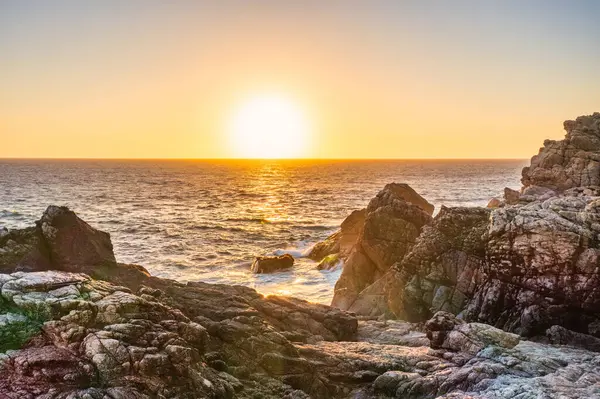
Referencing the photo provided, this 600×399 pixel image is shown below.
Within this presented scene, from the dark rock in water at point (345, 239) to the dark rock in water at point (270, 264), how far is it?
4.34 meters

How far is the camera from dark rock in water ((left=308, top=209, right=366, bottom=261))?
40.5 meters

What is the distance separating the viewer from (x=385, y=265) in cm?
2695

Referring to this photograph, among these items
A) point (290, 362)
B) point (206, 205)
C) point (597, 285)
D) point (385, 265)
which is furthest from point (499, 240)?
point (206, 205)

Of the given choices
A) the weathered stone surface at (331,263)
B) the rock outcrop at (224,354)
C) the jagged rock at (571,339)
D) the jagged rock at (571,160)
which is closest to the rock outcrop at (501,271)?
the jagged rock at (571,339)

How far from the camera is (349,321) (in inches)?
756

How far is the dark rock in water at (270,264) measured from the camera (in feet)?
124

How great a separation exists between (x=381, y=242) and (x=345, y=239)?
13.7m

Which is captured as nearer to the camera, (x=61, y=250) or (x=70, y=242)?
(x=61, y=250)

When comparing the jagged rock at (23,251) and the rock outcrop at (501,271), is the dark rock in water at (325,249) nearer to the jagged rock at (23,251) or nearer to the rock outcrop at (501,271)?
the rock outcrop at (501,271)

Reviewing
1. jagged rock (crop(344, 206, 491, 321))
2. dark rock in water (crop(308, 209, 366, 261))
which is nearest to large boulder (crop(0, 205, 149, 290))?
jagged rock (crop(344, 206, 491, 321))

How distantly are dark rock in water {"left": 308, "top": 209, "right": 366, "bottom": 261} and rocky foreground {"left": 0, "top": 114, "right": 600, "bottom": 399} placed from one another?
1277 cm

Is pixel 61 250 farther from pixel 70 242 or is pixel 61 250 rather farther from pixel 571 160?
pixel 571 160

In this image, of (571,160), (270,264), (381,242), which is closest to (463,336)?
(381,242)

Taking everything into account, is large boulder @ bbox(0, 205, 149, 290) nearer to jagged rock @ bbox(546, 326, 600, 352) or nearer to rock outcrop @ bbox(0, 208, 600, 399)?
rock outcrop @ bbox(0, 208, 600, 399)
